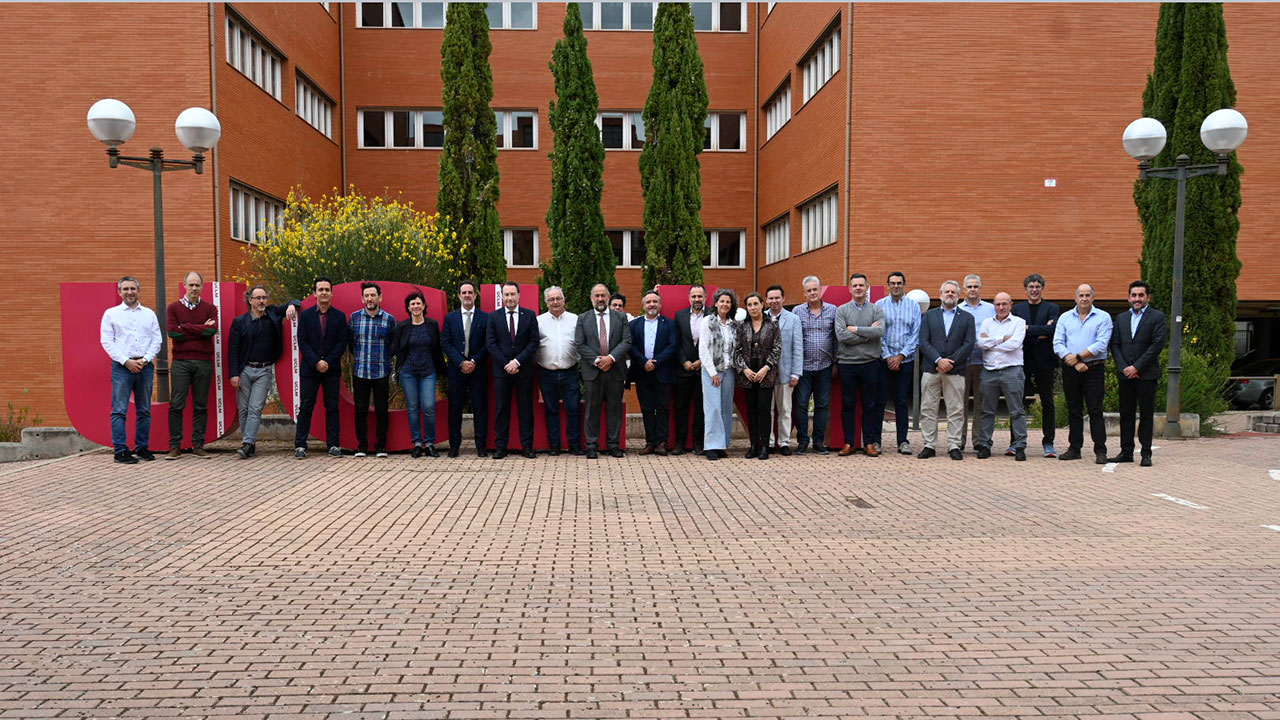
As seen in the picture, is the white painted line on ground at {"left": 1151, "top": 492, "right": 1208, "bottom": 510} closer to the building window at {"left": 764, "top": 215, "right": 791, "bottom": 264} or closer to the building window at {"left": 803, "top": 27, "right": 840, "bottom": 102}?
the building window at {"left": 803, "top": 27, "right": 840, "bottom": 102}

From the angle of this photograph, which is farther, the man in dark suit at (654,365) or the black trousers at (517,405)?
the man in dark suit at (654,365)

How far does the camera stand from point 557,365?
1152 cm

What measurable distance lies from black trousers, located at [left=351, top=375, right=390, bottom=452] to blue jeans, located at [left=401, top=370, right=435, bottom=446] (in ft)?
0.89

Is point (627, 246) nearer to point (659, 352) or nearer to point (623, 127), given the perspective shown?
point (623, 127)

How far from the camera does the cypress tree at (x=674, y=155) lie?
2088 cm

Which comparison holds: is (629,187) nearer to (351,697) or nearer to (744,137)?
(744,137)

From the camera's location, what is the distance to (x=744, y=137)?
1217 inches

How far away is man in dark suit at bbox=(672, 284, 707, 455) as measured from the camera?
11516 mm

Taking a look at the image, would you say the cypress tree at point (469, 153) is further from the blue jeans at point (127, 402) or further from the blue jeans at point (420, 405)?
the blue jeans at point (127, 402)

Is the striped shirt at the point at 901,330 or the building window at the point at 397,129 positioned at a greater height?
the building window at the point at 397,129

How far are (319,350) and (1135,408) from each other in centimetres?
968

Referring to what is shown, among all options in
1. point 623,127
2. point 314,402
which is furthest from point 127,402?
point 623,127

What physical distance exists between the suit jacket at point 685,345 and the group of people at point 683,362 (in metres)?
0.02

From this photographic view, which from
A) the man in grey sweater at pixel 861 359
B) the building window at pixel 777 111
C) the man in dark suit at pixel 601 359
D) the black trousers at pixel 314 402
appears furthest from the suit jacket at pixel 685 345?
the building window at pixel 777 111
